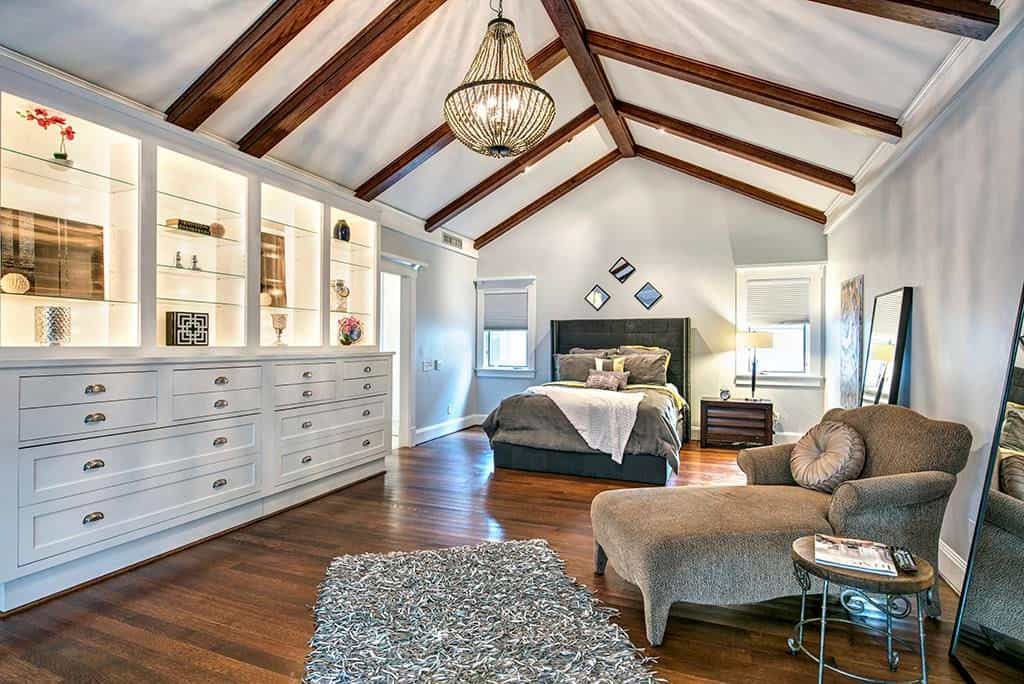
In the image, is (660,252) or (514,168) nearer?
(514,168)

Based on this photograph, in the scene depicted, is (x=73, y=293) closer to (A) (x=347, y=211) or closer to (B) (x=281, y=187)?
(B) (x=281, y=187)

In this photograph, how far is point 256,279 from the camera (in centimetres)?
385

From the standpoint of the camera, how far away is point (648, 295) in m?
7.25

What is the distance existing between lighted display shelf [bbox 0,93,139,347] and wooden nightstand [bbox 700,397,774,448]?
5.71m

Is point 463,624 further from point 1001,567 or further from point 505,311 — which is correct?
point 505,311

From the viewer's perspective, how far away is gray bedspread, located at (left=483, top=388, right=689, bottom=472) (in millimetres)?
4691

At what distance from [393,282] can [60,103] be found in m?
4.01

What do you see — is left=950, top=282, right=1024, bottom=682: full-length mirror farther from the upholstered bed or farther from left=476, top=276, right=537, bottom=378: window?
left=476, top=276, right=537, bottom=378: window

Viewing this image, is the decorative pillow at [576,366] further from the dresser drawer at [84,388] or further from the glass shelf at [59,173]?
the glass shelf at [59,173]

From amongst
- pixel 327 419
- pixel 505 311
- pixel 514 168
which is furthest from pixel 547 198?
pixel 327 419

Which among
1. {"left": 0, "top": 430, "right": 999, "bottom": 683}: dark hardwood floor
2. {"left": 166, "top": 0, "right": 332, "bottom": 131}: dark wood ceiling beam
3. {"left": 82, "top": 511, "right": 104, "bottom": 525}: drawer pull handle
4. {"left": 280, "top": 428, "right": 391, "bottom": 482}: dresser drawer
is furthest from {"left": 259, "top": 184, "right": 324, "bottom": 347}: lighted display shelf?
{"left": 82, "top": 511, "right": 104, "bottom": 525}: drawer pull handle

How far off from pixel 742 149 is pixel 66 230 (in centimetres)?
541

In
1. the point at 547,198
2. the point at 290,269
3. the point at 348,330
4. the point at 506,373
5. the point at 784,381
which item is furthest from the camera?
the point at 506,373

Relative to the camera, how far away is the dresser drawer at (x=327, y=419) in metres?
4.04
